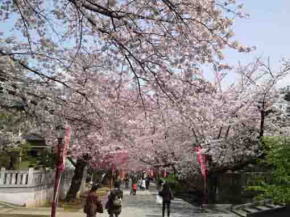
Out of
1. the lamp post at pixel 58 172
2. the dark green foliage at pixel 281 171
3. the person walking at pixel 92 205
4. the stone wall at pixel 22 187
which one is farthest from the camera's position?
the stone wall at pixel 22 187

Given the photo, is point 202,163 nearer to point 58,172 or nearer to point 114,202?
point 114,202

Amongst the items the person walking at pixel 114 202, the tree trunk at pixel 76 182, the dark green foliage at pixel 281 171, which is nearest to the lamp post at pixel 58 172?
the person walking at pixel 114 202

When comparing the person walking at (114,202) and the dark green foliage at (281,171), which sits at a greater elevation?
the dark green foliage at (281,171)

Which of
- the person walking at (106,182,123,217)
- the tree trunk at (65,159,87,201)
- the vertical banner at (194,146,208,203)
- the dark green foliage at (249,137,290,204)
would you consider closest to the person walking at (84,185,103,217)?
the person walking at (106,182,123,217)

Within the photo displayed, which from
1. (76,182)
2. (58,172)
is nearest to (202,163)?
(76,182)

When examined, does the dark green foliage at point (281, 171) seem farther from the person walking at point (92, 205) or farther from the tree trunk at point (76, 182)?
the tree trunk at point (76, 182)

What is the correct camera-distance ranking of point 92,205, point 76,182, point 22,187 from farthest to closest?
point 76,182 < point 22,187 < point 92,205

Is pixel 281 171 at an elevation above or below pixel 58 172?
above

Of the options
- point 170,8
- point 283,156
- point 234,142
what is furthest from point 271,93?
point 170,8

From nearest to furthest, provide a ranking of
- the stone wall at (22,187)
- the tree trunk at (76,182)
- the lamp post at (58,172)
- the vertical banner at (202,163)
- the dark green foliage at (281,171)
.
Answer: the lamp post at (58,172), the dark green foliage at (281,171), the stone wall at (22,187), the vertical banner at (202,163), the tree trunk at (76,182)

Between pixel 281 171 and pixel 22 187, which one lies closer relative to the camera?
pixel 281 171

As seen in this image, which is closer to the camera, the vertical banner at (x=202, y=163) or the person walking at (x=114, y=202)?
the person walking at (x=114, y=202)

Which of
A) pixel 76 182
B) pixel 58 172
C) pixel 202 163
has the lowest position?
pixel 58 172

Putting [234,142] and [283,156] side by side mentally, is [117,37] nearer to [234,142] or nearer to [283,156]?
[283,156]
